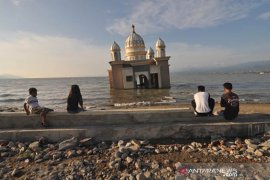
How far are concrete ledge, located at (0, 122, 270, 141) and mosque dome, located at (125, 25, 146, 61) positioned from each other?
34.0 metres

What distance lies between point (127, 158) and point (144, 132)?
1.59m

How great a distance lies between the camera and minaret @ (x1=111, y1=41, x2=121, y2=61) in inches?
1473

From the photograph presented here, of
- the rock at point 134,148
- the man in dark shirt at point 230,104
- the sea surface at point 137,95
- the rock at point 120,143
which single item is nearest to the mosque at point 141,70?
the sea surface at point 137,95

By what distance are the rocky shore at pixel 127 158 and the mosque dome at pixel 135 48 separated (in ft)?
113

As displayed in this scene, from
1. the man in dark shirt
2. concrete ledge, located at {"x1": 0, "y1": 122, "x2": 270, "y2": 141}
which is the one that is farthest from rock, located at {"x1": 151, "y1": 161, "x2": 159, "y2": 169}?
the man in dark shirt

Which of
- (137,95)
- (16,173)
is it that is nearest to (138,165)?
(16,173)

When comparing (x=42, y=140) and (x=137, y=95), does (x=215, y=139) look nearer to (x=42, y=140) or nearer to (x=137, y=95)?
(x=42, y=140)

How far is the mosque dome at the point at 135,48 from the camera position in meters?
39.4

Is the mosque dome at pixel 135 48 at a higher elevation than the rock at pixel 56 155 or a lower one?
higher

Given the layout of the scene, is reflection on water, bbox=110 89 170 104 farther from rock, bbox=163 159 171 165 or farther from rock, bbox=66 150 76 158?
rock, bbox=163 159 171 165

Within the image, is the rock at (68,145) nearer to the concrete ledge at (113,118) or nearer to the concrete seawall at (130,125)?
the concrete seawall at (130,125)

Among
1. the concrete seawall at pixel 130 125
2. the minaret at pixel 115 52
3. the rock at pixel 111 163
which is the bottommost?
the rock at pixel 111 163

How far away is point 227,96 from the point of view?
20.3 ft

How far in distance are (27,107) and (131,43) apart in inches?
1352
